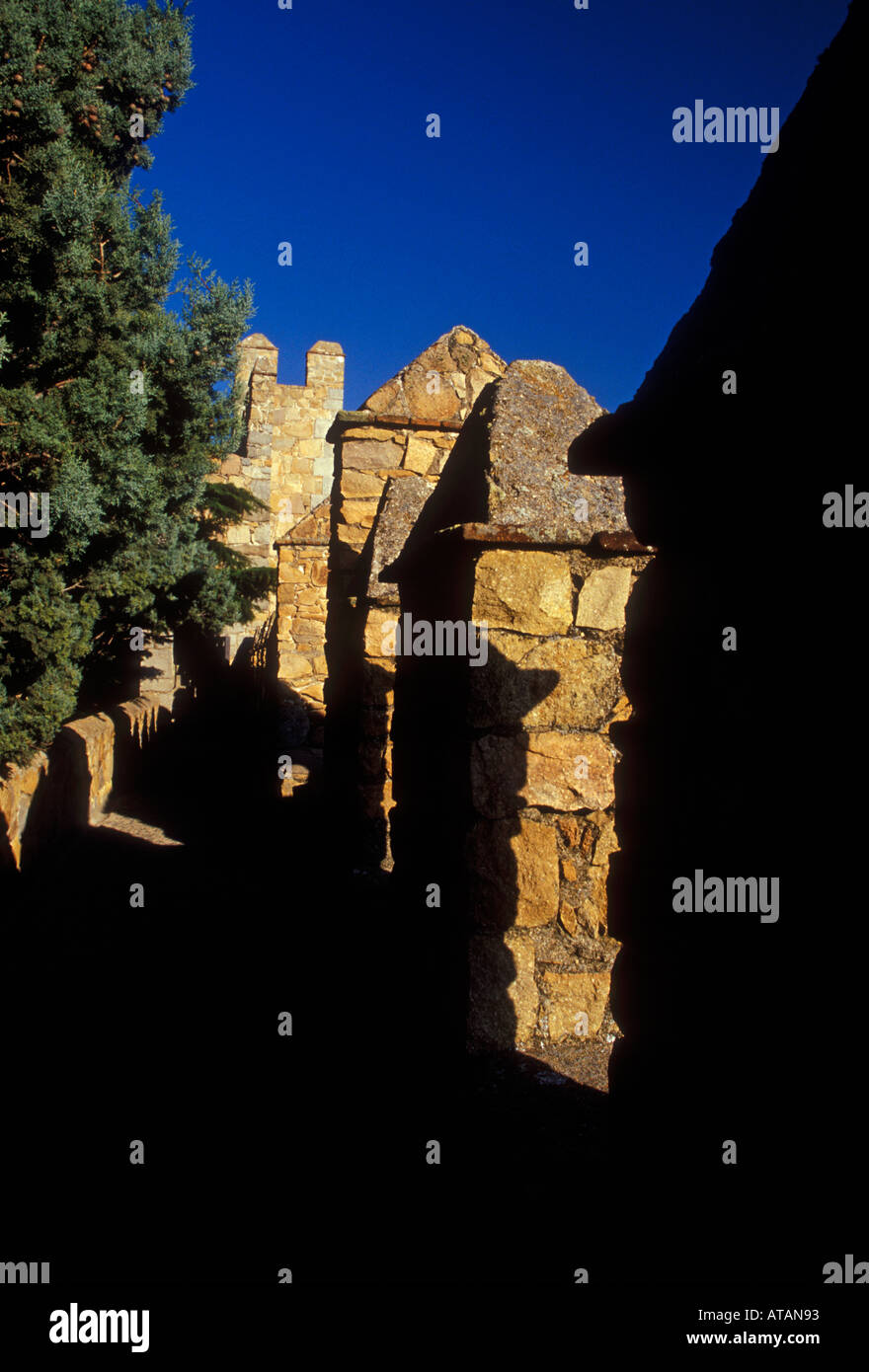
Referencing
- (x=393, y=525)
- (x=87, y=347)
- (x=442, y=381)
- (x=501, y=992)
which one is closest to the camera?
(x=501, y=992)

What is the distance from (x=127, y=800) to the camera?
36.7ft

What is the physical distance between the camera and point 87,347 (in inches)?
307

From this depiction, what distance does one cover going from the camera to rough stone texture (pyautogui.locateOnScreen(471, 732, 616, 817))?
2504 millimetres

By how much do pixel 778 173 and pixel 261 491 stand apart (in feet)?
49.7

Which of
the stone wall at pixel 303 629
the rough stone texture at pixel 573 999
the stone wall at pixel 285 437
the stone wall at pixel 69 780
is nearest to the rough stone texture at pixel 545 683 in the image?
the rough stone texture at pixel 573 999

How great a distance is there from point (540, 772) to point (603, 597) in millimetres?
588

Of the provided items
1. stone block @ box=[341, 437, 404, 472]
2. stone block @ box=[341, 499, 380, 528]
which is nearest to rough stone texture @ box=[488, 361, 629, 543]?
stone block @ box=[341, 437, 404, 472]

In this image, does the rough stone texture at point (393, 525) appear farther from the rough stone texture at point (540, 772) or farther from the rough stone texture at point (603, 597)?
the rough stone texture at point (540, 772)

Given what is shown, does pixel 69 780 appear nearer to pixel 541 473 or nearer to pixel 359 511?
pixel 359 511

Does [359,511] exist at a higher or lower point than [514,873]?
higher

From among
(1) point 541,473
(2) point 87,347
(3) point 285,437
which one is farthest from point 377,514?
(3) point 285,437

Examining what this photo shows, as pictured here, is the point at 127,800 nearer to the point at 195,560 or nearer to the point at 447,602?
the point at 195,560

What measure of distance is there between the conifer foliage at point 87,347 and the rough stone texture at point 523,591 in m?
5.47
